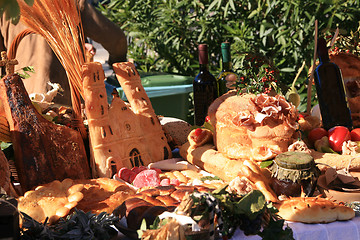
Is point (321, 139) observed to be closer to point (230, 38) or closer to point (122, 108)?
point (122, 108)

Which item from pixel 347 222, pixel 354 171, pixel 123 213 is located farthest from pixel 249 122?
pixel 123 213

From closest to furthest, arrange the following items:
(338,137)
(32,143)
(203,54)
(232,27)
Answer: (32,143)
(338,137)
(203,54)
(232,27)

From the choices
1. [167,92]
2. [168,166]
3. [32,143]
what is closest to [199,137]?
[168,166]

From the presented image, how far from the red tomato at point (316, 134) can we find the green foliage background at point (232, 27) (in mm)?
1577

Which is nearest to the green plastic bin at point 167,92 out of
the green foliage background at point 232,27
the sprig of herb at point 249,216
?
the green foliage background at point 232,27

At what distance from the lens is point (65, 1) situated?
1.76 m

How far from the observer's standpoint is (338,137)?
6.05 ft

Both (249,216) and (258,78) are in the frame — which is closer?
(249,216)

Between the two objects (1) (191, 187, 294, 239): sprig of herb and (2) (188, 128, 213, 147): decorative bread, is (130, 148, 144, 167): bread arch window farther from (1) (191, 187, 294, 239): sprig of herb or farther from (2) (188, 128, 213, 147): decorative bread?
(1) (191, 187, 294, 239): sprig of herb

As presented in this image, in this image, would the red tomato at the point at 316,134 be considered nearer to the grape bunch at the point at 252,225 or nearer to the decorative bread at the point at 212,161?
the decorative bread at the point at 212,161

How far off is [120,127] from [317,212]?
2.97ft

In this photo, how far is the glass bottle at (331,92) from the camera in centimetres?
195

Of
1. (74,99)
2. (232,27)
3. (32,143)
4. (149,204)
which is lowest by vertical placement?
(149,204)

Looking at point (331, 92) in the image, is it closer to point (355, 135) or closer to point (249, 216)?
point (355, 135)
